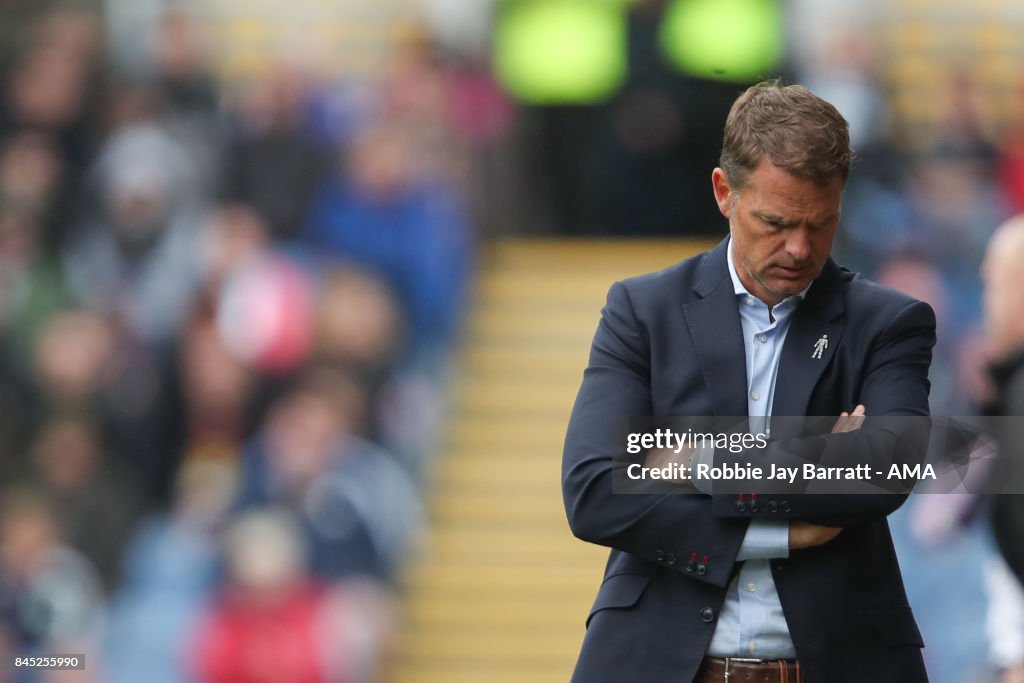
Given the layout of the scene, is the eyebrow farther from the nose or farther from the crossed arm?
the crossed arm

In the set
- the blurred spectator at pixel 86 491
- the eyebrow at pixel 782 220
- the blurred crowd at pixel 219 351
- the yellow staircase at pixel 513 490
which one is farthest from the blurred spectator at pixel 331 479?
the eyebrow at pixel 782 220

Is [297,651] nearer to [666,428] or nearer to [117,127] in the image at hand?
[117,127]

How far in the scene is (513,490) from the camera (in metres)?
7.31

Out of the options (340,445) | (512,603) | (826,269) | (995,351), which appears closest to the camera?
(826,269)

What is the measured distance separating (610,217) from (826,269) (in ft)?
15.5

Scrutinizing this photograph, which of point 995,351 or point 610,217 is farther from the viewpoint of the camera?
point 610,217

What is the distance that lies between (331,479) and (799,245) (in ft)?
13.4

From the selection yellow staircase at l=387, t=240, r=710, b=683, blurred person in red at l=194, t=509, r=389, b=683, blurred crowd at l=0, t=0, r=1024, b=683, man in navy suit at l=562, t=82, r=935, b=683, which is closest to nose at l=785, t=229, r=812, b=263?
man in navy suit at l=562, t=82, r=935, b=683

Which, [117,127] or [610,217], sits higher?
[117,127]

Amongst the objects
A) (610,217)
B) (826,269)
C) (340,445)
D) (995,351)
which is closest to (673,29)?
(610,217)

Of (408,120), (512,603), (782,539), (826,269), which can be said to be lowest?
(782,539)

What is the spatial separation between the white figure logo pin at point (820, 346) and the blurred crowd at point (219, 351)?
12.7 feet

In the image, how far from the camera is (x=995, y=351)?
11.4 feet

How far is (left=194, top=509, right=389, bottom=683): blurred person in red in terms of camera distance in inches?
239
